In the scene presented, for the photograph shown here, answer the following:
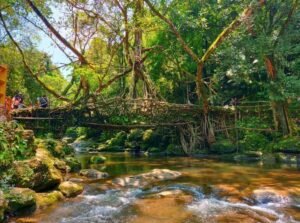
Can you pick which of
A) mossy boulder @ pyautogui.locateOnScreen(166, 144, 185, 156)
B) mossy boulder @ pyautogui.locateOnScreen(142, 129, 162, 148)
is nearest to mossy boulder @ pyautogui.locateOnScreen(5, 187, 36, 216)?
mossy boulder @ pyautogui.locateOnScreen(166, 144, 185, 156)

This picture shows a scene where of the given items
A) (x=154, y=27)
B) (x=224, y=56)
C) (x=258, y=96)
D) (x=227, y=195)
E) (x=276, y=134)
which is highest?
(x=154, y=27)

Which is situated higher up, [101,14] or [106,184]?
[101,14]

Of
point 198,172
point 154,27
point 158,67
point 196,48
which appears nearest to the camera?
point 198,172

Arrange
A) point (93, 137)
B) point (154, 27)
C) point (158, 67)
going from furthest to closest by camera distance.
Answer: point (93, 137) → point (158, 67) → point (154, 27)

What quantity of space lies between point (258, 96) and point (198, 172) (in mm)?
10057

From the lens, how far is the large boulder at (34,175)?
312 inches

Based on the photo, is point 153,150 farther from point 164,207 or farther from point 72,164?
point 164,207

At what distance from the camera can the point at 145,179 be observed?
11.3 meters

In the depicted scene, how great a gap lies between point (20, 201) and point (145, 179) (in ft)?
16.4

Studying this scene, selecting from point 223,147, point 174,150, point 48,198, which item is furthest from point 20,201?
point 174,150

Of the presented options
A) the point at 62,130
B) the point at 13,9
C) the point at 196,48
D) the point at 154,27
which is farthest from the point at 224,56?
the point at 13,9

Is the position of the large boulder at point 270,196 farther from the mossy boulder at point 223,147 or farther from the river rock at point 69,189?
the mossy boulder at point 223,147

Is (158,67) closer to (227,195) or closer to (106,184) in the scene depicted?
(106,184)

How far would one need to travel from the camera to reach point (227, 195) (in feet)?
29.3
